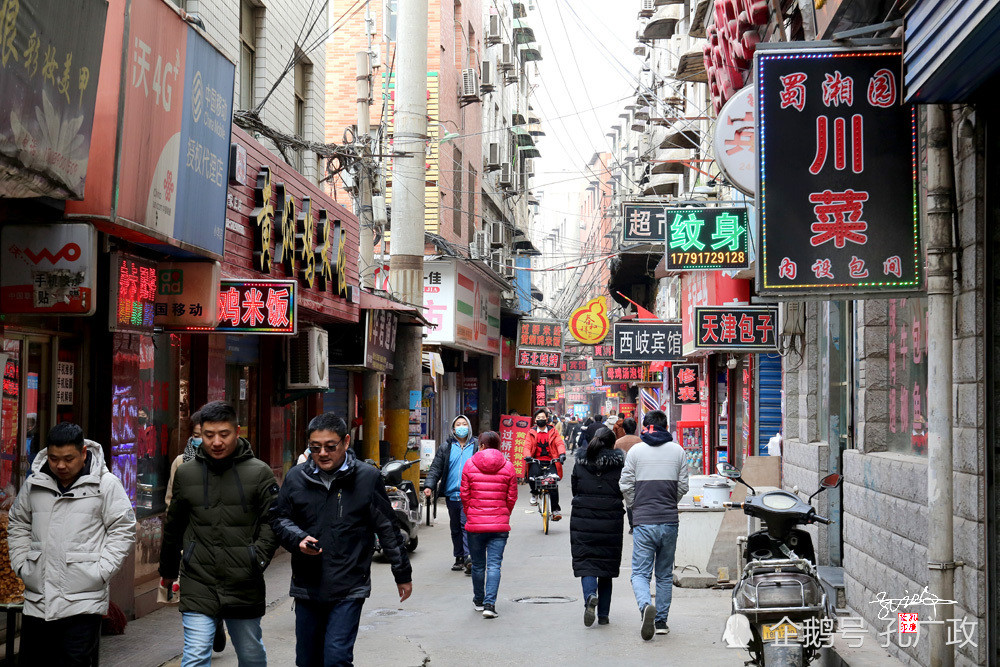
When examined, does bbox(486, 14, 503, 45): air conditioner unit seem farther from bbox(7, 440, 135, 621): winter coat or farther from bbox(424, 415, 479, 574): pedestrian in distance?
bbox(7, 440, 135, 621): winter coat

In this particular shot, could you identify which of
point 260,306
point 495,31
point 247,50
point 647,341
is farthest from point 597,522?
point 495,31

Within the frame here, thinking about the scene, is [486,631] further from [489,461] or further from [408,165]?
[408,165]

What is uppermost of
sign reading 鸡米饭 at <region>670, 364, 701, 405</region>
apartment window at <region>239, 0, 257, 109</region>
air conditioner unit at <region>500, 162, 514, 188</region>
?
air conditioner unit at <region>500, 162, 514, 188</region>

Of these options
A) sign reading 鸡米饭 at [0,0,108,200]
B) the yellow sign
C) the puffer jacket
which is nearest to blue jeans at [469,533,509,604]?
the puffer jacket

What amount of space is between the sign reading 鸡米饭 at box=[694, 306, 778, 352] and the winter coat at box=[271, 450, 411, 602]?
10.1m

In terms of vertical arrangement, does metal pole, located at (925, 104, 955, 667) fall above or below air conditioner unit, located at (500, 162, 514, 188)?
below

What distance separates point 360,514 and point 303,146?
10.2 metres

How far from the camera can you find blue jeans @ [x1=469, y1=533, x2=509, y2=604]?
11.2 metres

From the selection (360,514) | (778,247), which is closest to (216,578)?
(360,514)

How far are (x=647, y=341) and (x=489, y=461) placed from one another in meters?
13.7

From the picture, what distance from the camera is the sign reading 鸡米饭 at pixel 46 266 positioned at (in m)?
8.05

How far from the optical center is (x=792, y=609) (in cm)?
660

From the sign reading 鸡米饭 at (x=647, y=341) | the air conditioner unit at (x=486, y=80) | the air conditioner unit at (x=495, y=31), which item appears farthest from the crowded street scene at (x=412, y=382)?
the air conditioner unit at (x=495, y=31)

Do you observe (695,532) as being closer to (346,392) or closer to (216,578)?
(216,578)
